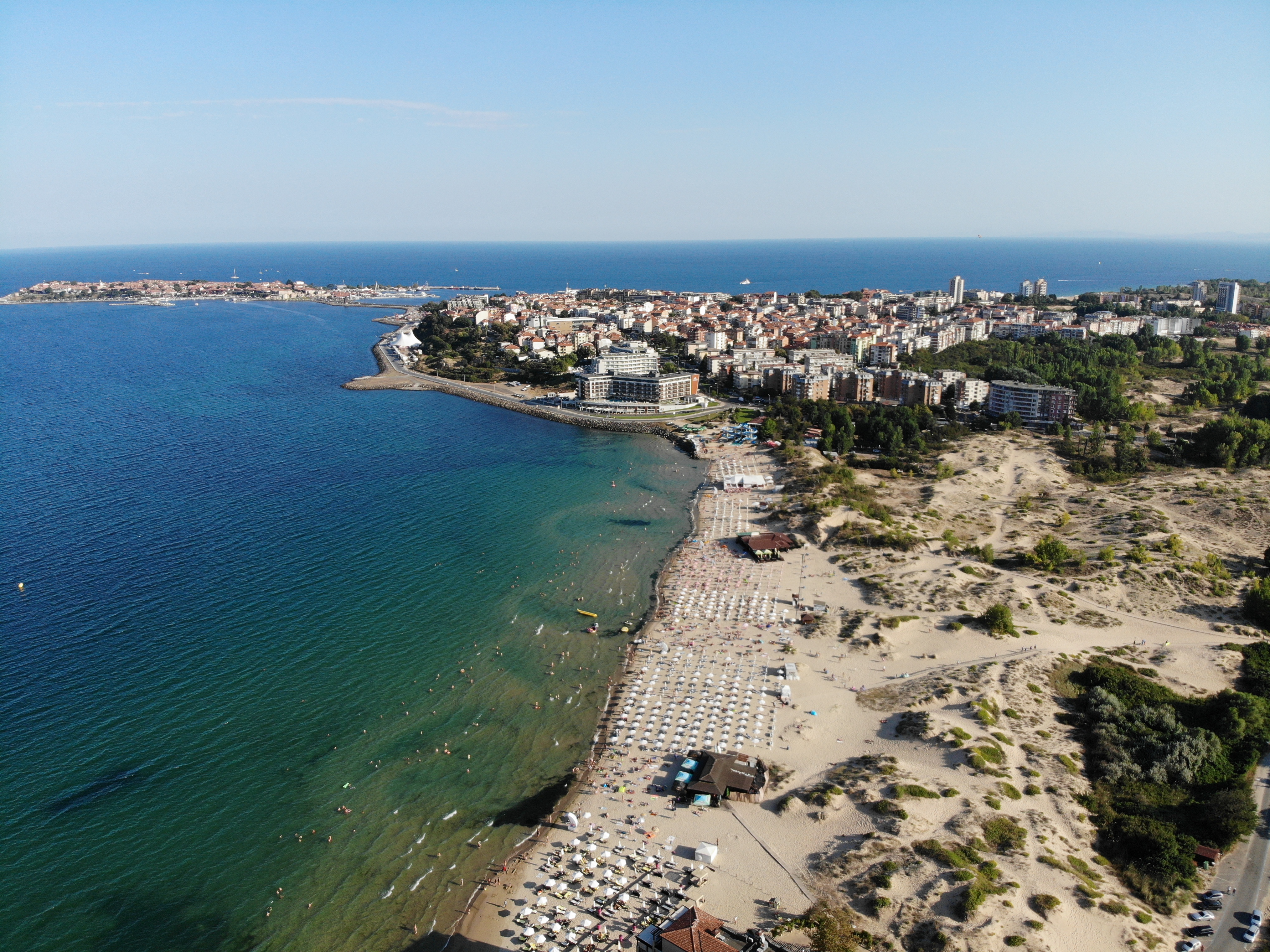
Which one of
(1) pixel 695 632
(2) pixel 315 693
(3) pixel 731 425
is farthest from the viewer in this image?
(3) pixel 731 425

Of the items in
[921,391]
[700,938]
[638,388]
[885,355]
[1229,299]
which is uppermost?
[1229,299]

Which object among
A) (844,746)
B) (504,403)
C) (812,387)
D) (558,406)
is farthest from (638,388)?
(844,746)

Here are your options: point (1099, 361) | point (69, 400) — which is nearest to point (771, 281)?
Answer: point (1099, 361)

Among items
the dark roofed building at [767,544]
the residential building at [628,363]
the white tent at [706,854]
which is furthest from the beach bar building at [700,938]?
the residential building at [628,363]

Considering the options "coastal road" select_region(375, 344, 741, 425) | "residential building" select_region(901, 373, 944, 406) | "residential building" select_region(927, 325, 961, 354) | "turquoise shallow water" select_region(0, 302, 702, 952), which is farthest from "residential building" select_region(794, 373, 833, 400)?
"residential building" select_region(927, 325, 961, 354)

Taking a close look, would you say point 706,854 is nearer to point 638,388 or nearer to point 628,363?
point 638,388

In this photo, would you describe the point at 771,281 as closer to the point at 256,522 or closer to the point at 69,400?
the point at 69,400
